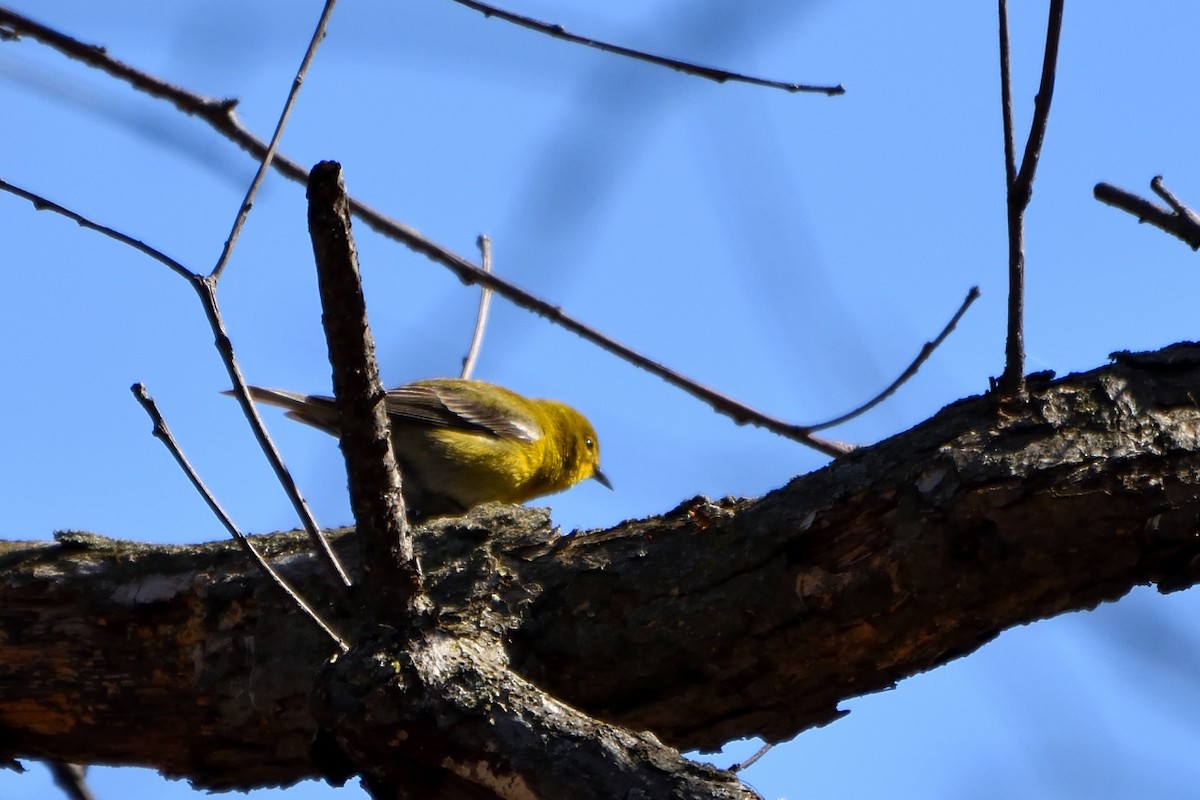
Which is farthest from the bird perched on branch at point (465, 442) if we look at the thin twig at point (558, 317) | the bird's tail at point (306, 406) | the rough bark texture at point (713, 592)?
the rough bark texture at point (713, 592)

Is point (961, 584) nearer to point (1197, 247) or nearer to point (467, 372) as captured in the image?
point (1197, 247)

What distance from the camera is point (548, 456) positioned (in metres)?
8.00

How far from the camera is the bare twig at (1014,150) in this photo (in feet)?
8.23

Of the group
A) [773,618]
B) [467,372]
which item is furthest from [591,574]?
[467,372]

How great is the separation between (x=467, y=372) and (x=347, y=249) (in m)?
3.38

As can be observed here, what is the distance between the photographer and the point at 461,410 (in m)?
7.51

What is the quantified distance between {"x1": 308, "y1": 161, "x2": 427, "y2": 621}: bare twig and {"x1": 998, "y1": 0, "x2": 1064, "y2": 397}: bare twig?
55.6 inches

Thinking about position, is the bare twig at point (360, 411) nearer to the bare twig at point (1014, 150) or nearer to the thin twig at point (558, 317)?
the bare twig at point (1014, 150)

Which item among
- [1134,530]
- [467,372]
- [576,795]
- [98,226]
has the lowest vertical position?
[576,795]

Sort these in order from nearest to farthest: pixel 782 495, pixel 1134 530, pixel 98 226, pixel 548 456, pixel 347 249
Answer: pixel 347 249, pixel 98 226, pixel 1134 530, pixel 782 495, pixel 548 456

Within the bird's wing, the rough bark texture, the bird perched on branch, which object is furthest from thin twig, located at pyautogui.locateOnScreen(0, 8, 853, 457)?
the bird's wing

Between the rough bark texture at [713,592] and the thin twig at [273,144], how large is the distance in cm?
91

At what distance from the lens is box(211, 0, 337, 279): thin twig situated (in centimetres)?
216

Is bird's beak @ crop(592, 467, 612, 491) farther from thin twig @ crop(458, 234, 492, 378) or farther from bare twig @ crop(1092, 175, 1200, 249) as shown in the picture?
bare twig @ crop(1092, 175, 1200, 249)
